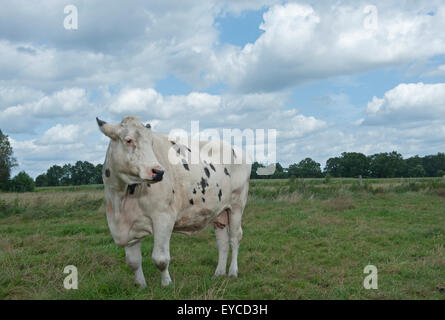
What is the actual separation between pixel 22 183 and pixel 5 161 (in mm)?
8845

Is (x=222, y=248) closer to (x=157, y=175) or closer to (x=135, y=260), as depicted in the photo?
(x=135, y=260)

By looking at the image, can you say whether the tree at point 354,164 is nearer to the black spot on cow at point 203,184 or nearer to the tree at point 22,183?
the tree at point 22,183

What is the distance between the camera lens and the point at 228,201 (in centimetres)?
623

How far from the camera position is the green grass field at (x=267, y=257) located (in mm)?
4898

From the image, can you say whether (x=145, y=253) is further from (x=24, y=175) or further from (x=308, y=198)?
(x=24, y=175)

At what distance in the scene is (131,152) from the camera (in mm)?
4238

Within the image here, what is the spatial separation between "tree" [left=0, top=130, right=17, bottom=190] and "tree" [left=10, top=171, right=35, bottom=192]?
6.71ft

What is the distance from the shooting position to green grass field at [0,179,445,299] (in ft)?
16.1

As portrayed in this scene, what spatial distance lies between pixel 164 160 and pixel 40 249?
15.4 ft

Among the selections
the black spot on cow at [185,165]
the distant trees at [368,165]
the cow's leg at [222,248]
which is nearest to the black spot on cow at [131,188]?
the black spot on cow at [185,165]

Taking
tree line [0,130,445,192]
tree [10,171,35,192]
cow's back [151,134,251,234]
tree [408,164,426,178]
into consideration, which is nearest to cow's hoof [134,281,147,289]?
cow's back [151,134,251,234]

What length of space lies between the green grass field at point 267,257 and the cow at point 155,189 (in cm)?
64

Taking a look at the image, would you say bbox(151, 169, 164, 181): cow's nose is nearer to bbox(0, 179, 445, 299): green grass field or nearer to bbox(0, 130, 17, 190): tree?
bbox(0, 179, 445, 299): green grass field
